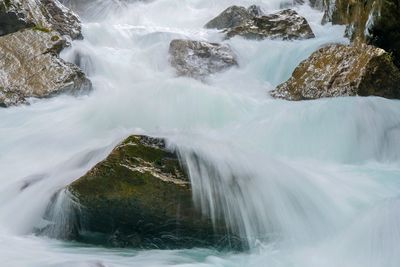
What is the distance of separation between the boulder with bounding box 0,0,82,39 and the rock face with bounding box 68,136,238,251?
28.7 feet

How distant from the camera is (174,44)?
13133 millimetres

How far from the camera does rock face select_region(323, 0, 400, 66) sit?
8617 millimetres

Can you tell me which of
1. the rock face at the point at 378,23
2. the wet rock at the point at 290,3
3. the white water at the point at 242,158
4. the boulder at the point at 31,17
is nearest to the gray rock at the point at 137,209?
the white water at the point at 242,158

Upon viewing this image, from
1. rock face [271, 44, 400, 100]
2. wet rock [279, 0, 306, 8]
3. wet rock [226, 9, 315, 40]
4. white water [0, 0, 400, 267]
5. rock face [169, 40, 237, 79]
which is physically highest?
wet rock [279, 0, 306, 8]

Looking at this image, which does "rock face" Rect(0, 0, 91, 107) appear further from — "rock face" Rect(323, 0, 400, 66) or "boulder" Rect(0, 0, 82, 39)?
"rock face" Rect(323, 0, 400, 66)

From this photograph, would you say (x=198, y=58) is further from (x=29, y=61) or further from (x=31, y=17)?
(x=31, y=17)

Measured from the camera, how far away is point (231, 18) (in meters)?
18.5

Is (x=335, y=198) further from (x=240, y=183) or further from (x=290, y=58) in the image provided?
(x=290, y=58)

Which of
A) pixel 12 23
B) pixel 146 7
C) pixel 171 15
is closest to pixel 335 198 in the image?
pixel 12 23

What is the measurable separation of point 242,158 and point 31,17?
955cm


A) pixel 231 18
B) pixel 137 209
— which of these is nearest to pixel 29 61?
pixel 137 209

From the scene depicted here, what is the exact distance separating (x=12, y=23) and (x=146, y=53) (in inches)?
154

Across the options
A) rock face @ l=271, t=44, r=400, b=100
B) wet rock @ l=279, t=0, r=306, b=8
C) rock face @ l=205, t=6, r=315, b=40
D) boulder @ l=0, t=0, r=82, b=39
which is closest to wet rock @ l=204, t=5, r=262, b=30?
rock face @ l=205, t=6, r=315, b=40

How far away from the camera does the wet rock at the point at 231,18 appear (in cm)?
1850
